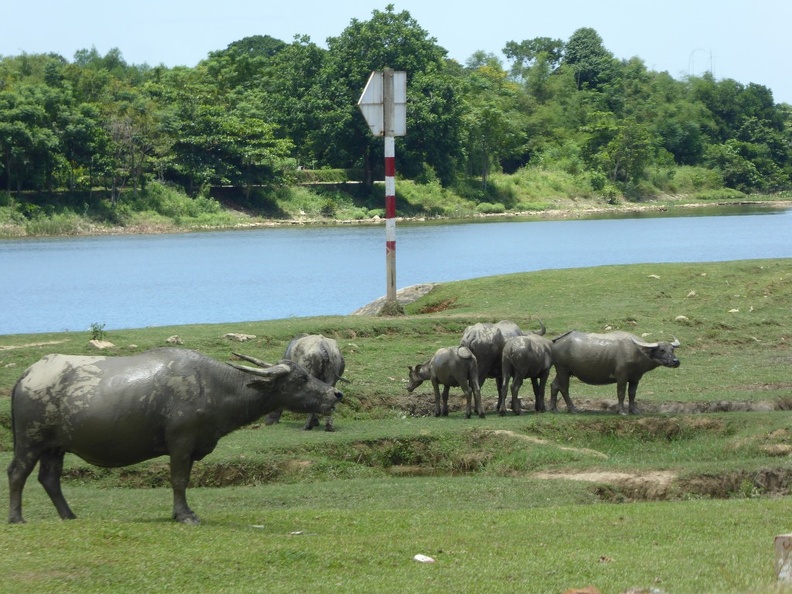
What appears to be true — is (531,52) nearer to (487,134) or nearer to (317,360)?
(487,134)

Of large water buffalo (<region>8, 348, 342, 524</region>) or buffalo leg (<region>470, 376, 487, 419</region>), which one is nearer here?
large water buffalo (<region>8, 348, 342, 524</region>)

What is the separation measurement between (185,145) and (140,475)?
6140 cm

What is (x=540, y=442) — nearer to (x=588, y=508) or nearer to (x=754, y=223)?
(x=588, y=508)

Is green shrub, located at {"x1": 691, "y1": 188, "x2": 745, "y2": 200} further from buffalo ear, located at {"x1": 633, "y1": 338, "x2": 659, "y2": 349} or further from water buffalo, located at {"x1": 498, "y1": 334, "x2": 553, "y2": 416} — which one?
water buffalo, located at {"x1": 498, "y1": 334, "x2": 553, "y2": 416}

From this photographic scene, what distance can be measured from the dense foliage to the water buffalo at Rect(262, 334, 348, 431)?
165 feet

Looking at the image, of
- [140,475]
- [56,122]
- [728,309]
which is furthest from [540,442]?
[56,122]

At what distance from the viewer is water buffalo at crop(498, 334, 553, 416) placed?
17125mm

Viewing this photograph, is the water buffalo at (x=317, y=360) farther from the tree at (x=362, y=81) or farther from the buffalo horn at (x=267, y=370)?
→ the tree at (x=362, y=81)

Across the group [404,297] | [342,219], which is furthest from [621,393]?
[342,219]

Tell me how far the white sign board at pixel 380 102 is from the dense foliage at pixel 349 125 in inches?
1583

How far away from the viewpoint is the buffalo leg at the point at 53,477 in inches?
418

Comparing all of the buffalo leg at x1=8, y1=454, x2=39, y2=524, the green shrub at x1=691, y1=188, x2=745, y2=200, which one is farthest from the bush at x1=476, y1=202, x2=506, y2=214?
the buffalo leg at x1=8, y1=454, x2=39, y2=524

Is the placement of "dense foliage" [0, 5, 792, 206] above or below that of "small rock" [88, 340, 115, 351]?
above

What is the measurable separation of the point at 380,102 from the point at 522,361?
39.7 feet
